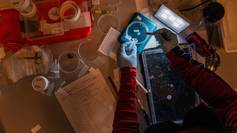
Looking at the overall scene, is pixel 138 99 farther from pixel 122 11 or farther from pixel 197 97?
pixel 122 11

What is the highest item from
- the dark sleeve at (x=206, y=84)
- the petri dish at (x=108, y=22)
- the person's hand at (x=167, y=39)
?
the petri dish at (x=108, y=22)

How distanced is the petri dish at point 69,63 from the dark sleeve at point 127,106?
6.9 inches

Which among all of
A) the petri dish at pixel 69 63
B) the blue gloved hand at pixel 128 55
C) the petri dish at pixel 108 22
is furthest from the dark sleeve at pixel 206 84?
the petri dish at pixel 69 63

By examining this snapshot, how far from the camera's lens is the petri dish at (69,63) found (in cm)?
134

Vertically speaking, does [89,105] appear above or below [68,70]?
below

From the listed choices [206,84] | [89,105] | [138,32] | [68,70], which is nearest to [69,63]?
[68,70]

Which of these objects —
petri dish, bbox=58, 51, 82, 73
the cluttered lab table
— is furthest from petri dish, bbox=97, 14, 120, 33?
petri dish, bbox=58, 51, 82, 73

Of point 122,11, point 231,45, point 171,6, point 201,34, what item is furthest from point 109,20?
point 231,45

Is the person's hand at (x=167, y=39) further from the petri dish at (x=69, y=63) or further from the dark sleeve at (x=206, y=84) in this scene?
the petri dish at (x=69, y=63)

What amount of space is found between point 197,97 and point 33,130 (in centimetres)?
59

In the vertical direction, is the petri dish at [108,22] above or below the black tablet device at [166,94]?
above

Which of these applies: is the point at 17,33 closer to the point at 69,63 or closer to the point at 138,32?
the point at 69,63

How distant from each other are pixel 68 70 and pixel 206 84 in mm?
491

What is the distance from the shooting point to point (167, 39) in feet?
4.13
